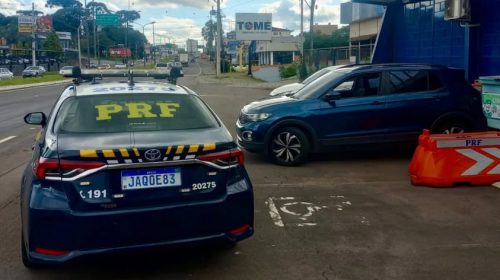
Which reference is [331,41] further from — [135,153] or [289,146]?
[135,153]

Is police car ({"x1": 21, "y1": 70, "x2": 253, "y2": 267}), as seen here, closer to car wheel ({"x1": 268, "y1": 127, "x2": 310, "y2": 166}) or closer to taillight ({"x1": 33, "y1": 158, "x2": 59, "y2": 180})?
taillight ({"x1": 33, "y1": 158, "x2": 59, "y2": 180})

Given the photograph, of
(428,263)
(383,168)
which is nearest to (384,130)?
(383,168)

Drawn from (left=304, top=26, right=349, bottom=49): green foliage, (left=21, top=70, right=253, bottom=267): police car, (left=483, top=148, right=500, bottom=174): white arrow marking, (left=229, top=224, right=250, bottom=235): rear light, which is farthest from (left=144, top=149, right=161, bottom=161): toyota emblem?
(left=304, top=26, right=349, bottom=49): green foliage

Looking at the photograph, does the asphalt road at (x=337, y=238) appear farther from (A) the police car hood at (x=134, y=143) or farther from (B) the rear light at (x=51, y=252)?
(A) the police car hood at (x=134, y=143)

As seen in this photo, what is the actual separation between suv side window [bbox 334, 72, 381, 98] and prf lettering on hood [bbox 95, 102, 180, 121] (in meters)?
4.80

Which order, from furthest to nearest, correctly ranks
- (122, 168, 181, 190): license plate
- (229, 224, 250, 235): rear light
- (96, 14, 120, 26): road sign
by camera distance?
(96, 14, 120, 26): road sign → (229, 224, 250, 235): rear light → (122, 168, 181, 190): license plate

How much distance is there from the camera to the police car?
11.9 ft

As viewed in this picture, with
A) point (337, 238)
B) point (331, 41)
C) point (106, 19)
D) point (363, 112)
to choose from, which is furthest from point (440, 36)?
point (331, 41)

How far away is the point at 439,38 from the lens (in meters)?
14.5

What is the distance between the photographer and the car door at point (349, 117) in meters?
8.52

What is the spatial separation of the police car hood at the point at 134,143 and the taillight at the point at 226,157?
0.05 metres

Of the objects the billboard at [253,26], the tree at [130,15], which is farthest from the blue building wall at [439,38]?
the tree at [130,15]

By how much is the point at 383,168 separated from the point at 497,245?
3.54 meters

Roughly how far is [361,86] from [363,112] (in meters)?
0.49
